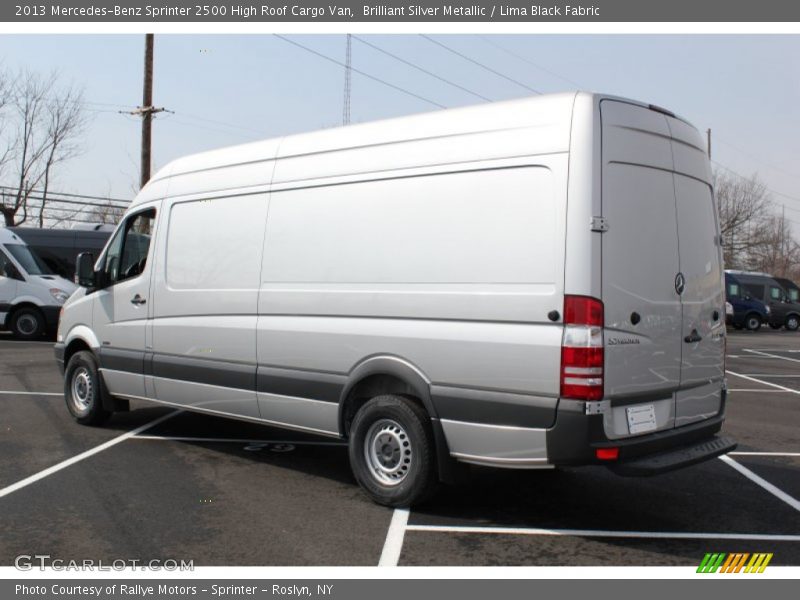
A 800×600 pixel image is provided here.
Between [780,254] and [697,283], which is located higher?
[780,254]

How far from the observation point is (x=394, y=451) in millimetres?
5383

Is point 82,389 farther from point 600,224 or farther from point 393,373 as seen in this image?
point 600,224

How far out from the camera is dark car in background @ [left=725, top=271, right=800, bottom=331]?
34781 millimetres

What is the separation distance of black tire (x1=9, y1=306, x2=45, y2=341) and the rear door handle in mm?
16668

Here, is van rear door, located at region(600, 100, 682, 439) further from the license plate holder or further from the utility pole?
the utility pole

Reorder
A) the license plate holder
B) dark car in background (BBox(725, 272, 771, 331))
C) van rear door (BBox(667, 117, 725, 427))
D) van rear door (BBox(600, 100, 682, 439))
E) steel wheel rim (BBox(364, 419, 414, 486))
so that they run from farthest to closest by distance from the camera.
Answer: dark car in background (BBox(725, 272, 771, 331)) → steel wheel rim (BBox(364, 419, 414, 486)) → van rear door (BBox(667, 117, 725, 427)) → the license plate holder → van rear door (BBox(600, 100, 682, 439))

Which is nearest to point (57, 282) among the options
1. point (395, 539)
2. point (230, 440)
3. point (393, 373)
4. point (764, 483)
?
point (230, 440)

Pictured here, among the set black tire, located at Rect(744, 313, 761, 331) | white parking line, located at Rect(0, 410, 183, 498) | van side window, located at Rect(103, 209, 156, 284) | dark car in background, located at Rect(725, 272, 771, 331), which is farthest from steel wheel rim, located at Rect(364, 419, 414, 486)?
black tire, located at Rect(744, 313, 761, 331)

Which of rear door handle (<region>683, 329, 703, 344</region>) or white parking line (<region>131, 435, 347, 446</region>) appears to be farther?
white parking line (<region>131, 435, 347, 446</region>)

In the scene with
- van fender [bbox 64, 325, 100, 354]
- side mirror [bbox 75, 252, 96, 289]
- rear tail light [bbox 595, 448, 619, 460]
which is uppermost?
side mirror [bbox 75, 252, 96, 289]

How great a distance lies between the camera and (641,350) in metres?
4.77

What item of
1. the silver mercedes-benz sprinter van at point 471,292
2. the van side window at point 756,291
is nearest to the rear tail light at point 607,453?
the silver mercedes-benz sprinter van at point 471,292

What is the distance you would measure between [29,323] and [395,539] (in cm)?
1607

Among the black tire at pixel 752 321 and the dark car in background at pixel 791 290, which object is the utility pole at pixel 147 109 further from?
the dark car in background at pixel 791 290
